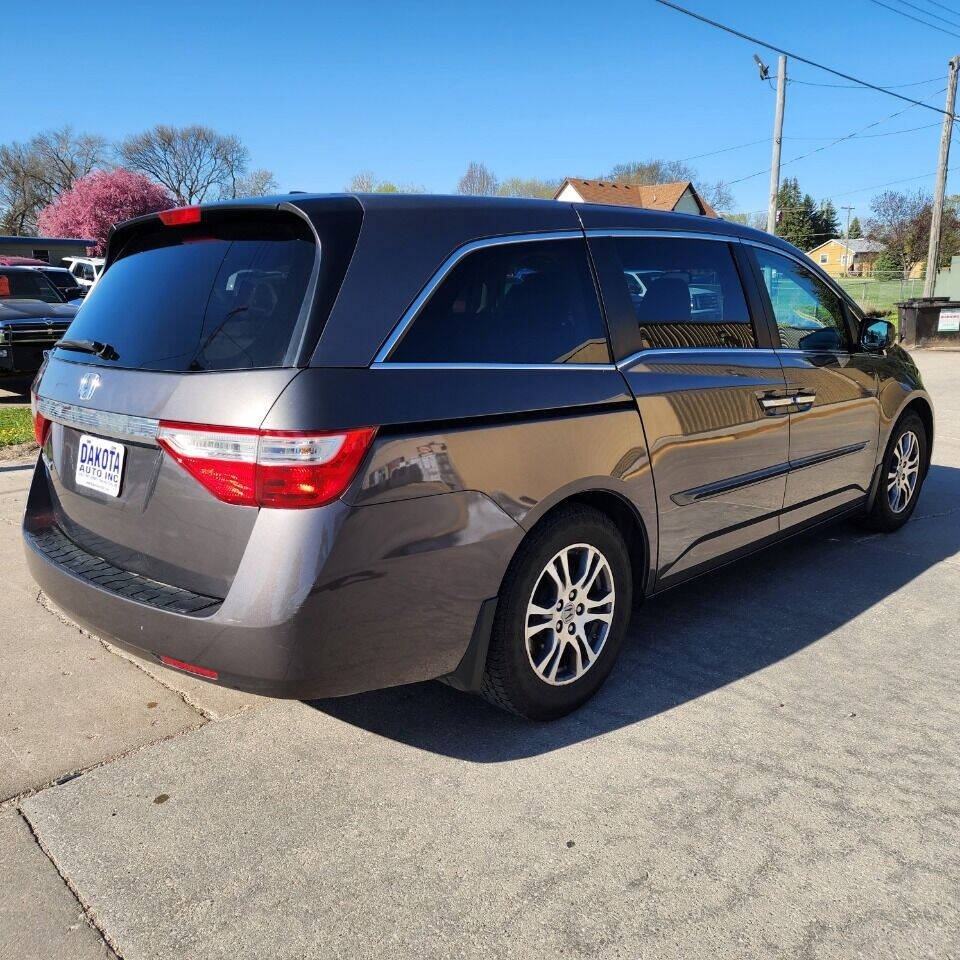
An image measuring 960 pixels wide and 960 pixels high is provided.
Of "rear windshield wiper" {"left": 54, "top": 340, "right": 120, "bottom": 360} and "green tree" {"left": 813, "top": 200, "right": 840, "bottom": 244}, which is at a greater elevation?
"green tree" {"left": 813, "top": 200, "right": 840, "bottom": 244}

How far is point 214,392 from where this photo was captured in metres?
2.30

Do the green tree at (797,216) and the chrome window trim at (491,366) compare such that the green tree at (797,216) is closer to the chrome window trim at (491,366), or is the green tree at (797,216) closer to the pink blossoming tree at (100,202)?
the pink blossoming tree at (100,202)

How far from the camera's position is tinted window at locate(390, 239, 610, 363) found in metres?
2.54

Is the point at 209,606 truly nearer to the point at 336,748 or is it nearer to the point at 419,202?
the point at 336,748

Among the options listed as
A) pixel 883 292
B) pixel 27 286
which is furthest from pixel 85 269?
pixel 883 292

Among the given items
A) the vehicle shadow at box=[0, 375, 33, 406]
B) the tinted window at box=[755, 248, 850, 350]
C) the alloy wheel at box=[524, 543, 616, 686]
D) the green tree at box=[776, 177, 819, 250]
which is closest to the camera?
the alloy wheel at box=[524, 543, 616, 686]

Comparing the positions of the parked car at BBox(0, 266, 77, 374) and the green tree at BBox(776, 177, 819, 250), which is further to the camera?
the green tree at BBox(776, 177, 819, 250)

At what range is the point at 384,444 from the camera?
7.57 ft

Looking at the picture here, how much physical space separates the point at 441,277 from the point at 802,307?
8.50ft

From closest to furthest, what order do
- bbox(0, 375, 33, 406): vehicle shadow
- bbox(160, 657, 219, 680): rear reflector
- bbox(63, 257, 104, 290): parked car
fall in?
bbox(160, 657, 219, 680): rear reflector → bbox(0, 375, 33, 406): vehicle shadow → bbox(63, 257, 104, 290): parked car

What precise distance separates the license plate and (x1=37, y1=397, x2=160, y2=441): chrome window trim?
4cm

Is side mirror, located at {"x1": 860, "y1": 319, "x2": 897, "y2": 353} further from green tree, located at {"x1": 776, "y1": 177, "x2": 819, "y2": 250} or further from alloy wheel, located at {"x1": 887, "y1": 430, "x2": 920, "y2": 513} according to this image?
green tree, located at {"x1": 776, "y1": 177, "x2": 819, "y2": 250}

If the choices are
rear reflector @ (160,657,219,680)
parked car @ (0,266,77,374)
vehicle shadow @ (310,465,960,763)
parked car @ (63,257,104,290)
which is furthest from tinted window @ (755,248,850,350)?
parked car @ (63,257,104,290)

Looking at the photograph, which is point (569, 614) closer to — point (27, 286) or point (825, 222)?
point (27, 286)
